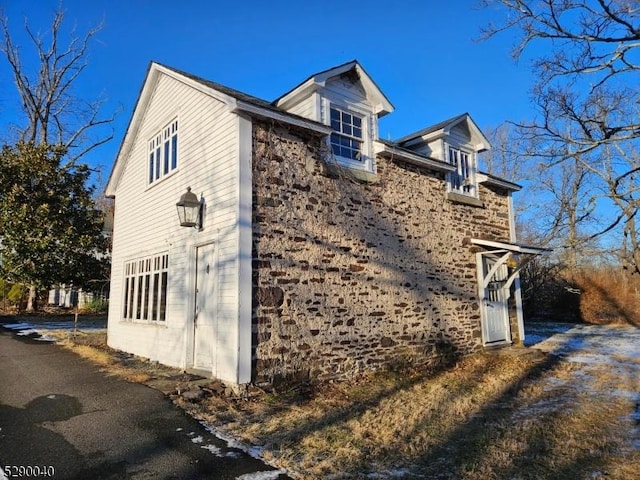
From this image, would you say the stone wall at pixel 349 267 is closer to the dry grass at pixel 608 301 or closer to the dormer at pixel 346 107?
the dormer at pixel 346 107

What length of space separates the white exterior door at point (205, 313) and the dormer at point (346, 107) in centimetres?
335

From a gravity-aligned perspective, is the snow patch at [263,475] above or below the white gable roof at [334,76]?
below

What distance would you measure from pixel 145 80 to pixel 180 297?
20.2ft

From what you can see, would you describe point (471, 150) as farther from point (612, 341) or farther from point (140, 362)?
point (140, 362)

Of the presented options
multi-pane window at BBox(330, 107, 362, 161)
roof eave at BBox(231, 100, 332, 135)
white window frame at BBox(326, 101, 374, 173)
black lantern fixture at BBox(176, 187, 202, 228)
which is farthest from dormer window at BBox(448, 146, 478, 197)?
black lantern fixture at BBox(176, 187, 202, 228)

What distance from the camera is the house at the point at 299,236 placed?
764 cm

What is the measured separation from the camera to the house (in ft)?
25.1

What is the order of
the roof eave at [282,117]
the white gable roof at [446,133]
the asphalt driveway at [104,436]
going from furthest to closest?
the white gable roof at [446,133], the roof eave at [282,117], the asphalt driveway at [104,436]

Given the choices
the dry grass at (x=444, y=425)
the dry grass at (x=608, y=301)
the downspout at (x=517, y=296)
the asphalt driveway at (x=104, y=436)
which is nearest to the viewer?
the asphalt driveway at (x=104, y=436)

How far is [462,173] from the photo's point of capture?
40.8 feet

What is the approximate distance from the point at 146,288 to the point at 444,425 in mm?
7810

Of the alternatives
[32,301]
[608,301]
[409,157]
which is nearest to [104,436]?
[409,157]

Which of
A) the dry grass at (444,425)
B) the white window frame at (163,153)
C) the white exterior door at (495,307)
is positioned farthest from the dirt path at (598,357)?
the white window frame at (163,153)

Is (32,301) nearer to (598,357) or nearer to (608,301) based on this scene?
(598,357)
